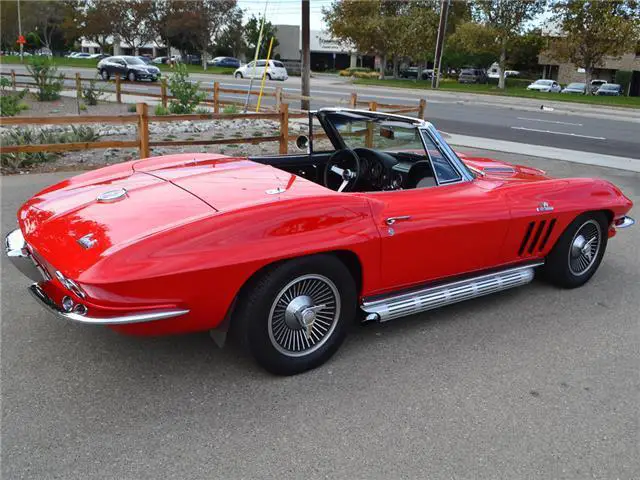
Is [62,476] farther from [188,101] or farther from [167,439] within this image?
[188,101]

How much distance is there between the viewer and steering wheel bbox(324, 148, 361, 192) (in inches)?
161

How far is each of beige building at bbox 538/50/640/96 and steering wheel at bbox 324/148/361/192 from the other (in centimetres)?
4642

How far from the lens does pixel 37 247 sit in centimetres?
303

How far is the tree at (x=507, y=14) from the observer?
38.5 m

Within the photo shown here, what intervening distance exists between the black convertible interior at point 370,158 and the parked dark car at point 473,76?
56.3 meters

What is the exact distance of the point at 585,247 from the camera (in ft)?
15.2

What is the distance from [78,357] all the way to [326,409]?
1.49 metres

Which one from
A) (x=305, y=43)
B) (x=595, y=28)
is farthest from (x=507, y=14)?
(x=305, y=43)

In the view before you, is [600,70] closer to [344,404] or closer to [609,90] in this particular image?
→ [609,90]

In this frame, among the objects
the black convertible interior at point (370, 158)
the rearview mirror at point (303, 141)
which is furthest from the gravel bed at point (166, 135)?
the black convertible interior at point (370, 158)

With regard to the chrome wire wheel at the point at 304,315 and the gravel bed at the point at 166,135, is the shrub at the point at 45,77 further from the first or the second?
the chrome wire wheel at the point at 304,315

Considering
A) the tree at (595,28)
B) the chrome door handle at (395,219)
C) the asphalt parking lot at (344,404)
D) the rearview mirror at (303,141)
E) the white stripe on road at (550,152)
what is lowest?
the asphalt parking lot at (344,404)

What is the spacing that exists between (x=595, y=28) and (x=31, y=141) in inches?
1387

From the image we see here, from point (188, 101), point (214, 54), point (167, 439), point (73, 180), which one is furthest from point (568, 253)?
point (214, 54)
